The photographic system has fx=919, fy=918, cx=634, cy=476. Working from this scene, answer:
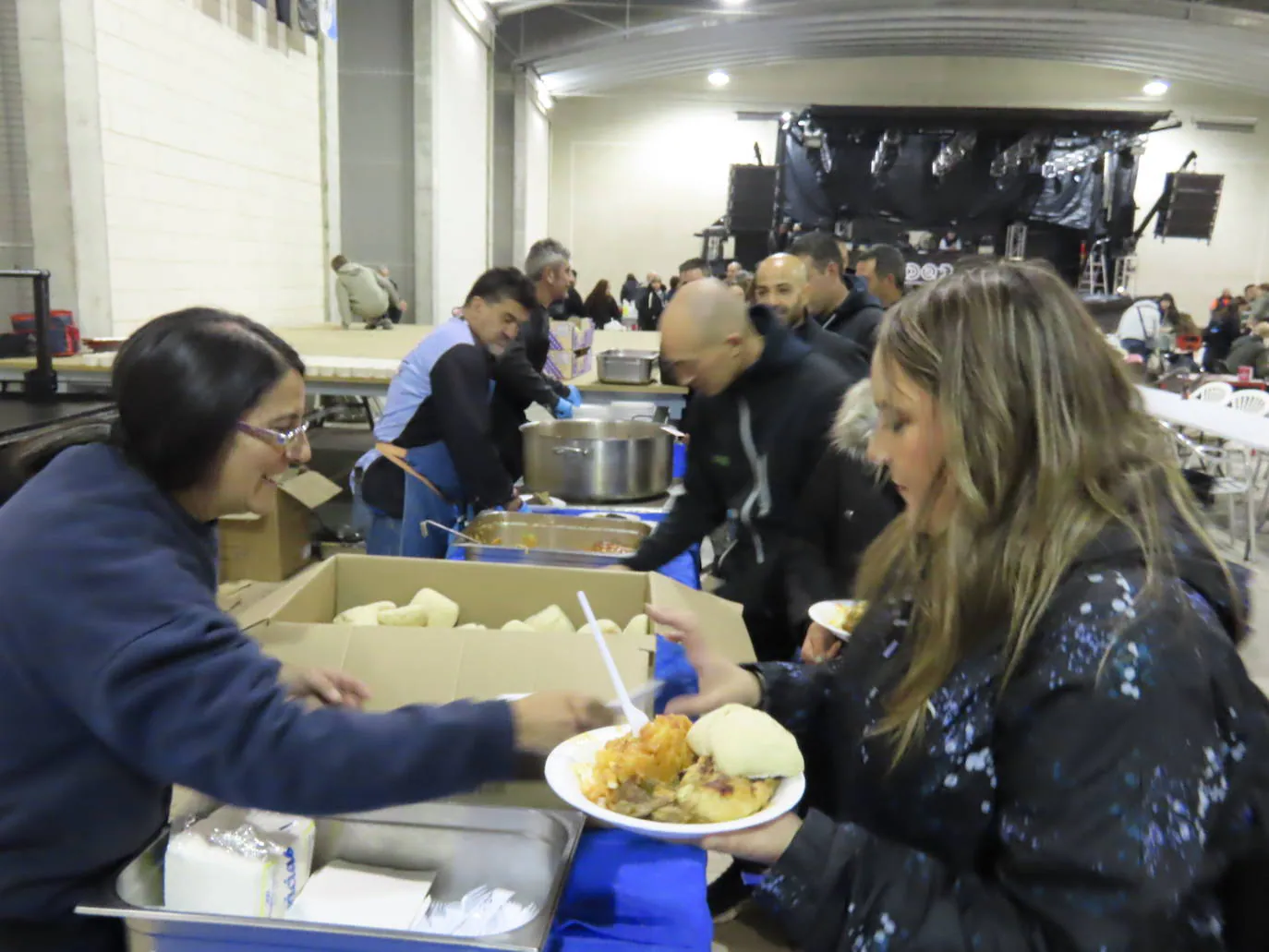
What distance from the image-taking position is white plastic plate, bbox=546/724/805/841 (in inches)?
37.1

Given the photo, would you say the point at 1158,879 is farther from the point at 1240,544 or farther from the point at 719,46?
the point at 719,46

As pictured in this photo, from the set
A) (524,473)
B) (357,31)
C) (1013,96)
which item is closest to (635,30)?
(357,31)

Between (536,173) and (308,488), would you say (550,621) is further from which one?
(536,173)

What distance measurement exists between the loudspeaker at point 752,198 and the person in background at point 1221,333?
235 inches

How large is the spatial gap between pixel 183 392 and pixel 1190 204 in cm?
1600

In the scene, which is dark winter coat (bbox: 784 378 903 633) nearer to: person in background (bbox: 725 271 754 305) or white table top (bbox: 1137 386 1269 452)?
person in background (bbox: 725 271 754 305)

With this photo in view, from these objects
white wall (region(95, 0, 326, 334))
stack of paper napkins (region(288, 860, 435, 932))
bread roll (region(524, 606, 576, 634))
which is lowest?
stack of paper napkins (region(288, 860, 435, 932))

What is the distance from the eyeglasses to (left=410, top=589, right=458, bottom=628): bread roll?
707mm

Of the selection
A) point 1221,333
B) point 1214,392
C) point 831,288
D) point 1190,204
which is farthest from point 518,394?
point 1190,204

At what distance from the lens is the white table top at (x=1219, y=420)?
18.5 ft

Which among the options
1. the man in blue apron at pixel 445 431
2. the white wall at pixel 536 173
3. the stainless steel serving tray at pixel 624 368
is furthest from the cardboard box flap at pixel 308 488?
the white wall at pixel 536 173

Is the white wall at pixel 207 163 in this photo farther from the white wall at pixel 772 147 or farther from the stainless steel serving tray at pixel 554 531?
the white wall at pixel 772 147

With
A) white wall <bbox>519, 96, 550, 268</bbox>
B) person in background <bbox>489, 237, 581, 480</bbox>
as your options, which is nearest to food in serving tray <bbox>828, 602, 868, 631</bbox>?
person in background <bbox>489, 237, 581, 480</bbox>

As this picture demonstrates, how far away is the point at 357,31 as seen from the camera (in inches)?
372
